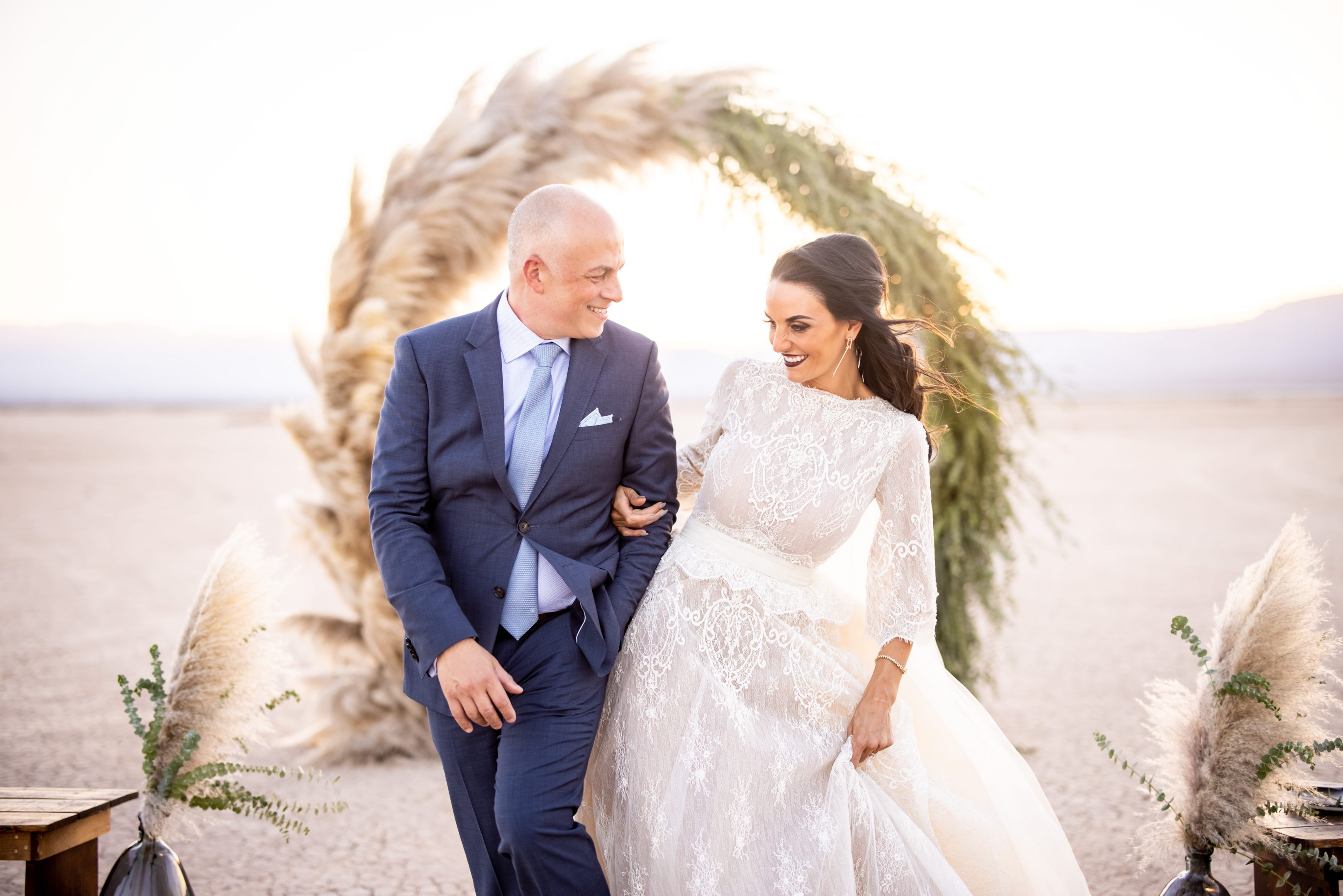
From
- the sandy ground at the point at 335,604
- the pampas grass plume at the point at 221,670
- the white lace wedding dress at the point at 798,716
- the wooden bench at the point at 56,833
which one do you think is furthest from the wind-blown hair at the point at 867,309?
the wooden bench at the point at 56,833

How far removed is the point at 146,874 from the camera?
2.81 m

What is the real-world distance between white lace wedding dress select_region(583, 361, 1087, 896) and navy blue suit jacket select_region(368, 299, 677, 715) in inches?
11.0

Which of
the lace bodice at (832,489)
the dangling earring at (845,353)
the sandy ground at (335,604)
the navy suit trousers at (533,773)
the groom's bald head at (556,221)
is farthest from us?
the sandy ground at (335,604)

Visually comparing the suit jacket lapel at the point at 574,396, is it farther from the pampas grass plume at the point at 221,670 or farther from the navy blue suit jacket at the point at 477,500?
the pampas grass plume at the point at 221,670

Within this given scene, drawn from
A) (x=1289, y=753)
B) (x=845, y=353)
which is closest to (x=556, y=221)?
(x=845, y=353)

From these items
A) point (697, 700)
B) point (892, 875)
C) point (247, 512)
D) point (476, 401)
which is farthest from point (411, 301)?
point (247, 512)

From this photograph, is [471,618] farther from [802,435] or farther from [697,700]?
[802,435]

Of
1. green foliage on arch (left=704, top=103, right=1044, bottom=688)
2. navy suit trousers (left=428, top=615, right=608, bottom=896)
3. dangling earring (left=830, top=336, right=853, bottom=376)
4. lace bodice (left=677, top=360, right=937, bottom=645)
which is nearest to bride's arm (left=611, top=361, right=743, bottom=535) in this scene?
lace bodice (left=677, top=360, right=937, bottom=645)

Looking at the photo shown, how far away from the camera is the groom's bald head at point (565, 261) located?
107 inches

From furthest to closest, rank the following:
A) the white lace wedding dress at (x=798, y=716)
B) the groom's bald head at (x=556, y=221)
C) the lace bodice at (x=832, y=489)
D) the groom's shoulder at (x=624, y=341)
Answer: the groom's shoulder at (x=624, y=341), the lace bodice at (x=832, y=489), the groom's bald head at (x=556, y=221), the white lace wedding dress at (x=798, y=716)

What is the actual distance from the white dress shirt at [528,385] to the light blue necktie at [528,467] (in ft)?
0.04

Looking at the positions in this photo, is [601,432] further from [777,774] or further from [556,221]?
[777,774]

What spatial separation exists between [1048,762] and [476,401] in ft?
15.3

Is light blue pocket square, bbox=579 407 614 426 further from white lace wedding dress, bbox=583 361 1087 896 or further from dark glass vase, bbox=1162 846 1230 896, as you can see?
dark glass vase, bbox=1162 846 1230 896
